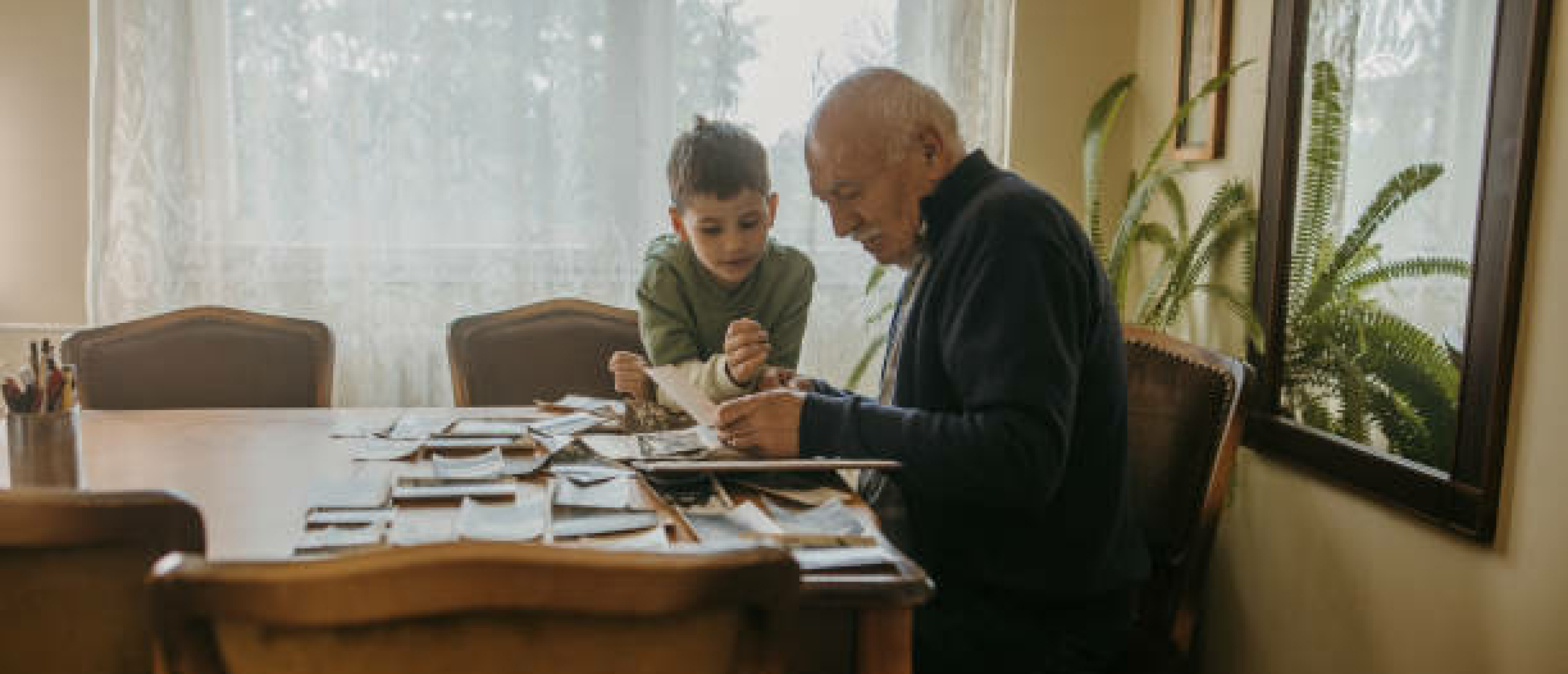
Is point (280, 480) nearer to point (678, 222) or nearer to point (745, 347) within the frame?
point (745, 347)

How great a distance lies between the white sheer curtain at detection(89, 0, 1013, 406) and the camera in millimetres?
2914

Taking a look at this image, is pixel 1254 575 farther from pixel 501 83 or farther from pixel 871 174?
pixel 501 83

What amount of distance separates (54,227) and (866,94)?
2.69 m

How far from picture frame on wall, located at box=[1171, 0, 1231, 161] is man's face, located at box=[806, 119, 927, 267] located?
1319 millimetres

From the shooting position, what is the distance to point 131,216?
2.90 m

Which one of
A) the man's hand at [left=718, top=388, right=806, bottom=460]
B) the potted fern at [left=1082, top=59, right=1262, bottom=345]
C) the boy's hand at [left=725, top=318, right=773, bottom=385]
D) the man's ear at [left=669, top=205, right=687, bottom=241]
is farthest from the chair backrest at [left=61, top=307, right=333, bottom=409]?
the potted fern at [left=1082, top=59, right=1262, bottom=345]

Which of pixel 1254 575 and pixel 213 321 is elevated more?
pixel 213 321

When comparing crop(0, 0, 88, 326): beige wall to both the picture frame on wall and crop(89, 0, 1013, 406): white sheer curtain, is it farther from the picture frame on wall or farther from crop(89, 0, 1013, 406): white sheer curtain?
the picture frame on wall

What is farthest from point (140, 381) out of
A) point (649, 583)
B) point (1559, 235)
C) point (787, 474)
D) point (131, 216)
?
point (1559, 235)

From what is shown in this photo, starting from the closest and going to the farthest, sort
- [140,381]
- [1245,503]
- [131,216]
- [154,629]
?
[154,629], [140,381], [1245,503], [131,216]

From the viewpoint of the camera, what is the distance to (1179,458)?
1.65 meters

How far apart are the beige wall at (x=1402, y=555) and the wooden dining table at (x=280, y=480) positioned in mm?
969

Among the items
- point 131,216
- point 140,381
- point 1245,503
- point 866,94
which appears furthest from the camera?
point 131,216

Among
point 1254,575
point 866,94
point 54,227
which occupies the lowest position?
point 1254,575
